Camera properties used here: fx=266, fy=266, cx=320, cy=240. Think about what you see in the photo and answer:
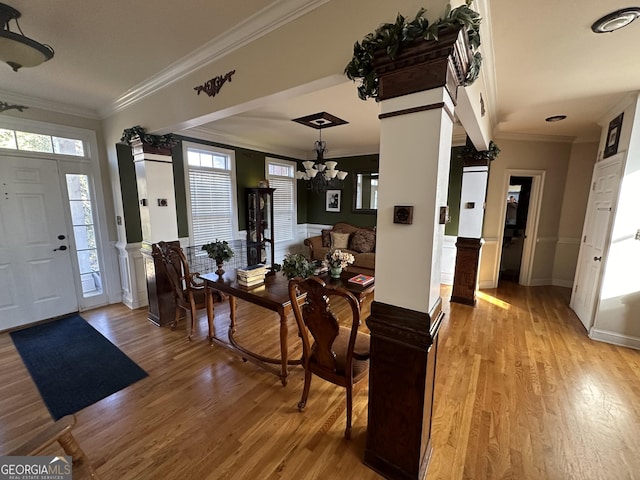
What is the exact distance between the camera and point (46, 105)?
317 centimetres

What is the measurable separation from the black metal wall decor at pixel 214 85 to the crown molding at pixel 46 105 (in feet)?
7.74

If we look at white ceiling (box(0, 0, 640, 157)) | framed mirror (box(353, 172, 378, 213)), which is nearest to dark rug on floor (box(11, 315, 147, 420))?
white ceiling (box(0, 0, 640, 157))

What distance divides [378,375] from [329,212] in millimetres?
4978

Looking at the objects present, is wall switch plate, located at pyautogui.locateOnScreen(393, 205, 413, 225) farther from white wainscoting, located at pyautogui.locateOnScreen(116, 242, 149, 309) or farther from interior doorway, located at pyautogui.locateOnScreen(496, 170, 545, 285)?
interior doorway, located at pyautogui.locateOnScreen(496, 170, 545, 285)

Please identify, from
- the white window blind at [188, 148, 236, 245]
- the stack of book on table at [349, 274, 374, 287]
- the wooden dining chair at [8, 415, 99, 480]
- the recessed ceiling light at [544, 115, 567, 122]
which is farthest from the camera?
the white window blind at [188, 148, 236, 245]

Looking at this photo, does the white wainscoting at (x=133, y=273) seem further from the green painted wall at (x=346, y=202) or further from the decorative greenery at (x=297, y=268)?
the green painted wall at (x=346, y=202)

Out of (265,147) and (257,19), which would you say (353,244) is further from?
(257,19)

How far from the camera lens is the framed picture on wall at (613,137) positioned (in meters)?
2.96

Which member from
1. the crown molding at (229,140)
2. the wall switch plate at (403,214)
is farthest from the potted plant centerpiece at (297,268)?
the crown molding at (229,140)

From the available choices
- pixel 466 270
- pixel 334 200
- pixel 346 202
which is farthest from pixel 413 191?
pixel 334 200

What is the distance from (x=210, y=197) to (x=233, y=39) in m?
2.91

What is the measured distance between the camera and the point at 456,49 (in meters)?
1.14

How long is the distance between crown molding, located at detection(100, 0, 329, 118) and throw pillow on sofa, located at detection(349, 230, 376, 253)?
13.0ft

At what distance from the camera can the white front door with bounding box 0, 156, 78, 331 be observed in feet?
10.1
